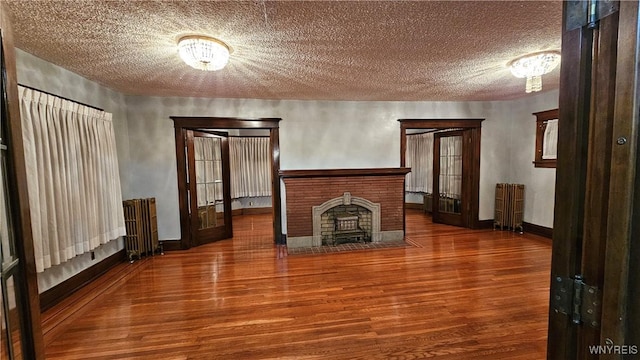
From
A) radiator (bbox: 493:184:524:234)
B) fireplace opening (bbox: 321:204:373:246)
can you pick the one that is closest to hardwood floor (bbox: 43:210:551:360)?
fireplace opening (bbox: 321:204:373:246)

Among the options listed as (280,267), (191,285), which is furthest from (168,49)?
(280,267)

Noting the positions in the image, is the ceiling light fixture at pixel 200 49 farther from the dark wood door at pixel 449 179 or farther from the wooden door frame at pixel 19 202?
the dark wood door at pixel 449 179

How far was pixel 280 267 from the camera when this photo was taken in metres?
3.53

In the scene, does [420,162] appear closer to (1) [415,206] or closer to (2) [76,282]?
(1) [415,206]

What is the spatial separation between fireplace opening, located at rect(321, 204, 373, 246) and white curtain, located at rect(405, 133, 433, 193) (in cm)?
289

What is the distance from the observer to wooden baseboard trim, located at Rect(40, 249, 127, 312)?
103 inches

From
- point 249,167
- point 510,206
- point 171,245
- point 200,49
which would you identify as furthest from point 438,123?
point 171,245

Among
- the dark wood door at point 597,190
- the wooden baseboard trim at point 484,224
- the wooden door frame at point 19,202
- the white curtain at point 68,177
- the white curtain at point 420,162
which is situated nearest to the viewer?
the dark wood door at point 597,190

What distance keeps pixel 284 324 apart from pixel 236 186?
5.23 metres

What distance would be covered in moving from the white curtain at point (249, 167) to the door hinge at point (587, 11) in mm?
6694

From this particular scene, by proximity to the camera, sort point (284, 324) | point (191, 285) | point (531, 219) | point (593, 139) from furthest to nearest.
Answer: point (531, 219), point (191, 285), point (284, 324), point (593, 139)

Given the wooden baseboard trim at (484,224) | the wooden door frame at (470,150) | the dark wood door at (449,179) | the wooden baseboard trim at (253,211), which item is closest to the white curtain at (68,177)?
the wooden baseboard trim at (253,211)

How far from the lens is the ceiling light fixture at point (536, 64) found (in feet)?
8.56

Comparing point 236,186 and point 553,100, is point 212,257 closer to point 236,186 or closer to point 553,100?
point 236,186
